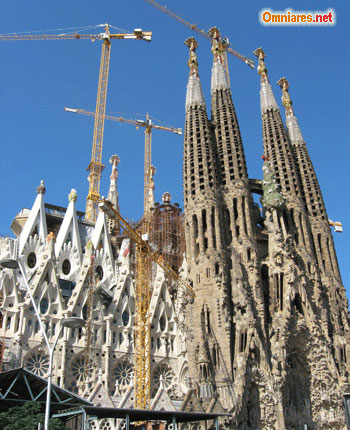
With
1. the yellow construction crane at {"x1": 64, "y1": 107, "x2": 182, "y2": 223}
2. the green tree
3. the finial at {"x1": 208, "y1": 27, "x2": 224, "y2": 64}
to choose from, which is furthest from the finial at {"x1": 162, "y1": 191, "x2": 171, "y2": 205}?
the green tree

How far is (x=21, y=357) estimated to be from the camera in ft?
110

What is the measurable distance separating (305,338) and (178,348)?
955cm

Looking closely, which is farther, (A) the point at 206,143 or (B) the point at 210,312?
(A) the point at 206,143

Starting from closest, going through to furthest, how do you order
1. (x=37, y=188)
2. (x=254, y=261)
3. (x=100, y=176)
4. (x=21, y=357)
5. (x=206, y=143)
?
1. (x=21, y=357)
2. (x=254, y=261)
3. (x=206, y=143)
4. (x=37, y=188)
5. (x=100, y=176)

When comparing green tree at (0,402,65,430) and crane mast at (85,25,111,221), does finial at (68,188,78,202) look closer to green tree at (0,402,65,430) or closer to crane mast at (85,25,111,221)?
crane mast at (85,25,111,221)

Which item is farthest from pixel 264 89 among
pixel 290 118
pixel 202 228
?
pixel 202 228

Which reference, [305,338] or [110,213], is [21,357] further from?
[305,338]

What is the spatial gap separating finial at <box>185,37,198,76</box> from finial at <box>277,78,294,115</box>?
11252 millimetres

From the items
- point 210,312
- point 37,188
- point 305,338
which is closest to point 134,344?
point 210,312

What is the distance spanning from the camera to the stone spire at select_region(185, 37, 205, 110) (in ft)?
149

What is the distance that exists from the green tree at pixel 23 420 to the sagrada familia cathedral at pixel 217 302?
13.4 meters

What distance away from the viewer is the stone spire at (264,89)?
2045 inches

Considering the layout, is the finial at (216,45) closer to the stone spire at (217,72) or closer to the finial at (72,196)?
the stone spire at (217,72)

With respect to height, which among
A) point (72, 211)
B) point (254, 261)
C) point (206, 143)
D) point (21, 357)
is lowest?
point (21, 357)
